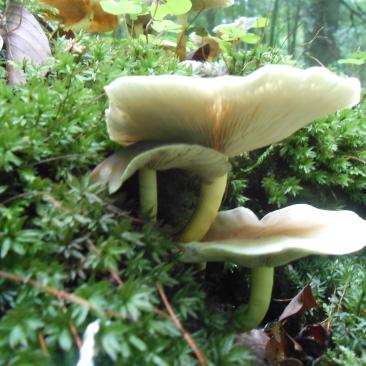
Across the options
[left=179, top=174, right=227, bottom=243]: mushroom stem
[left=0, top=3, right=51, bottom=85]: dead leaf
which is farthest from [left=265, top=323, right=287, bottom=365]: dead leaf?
[left=0, top=3, right=51, bottom=85]: dead leaf

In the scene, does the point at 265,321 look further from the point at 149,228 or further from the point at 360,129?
the point at 360,129

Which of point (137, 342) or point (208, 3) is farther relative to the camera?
point (208, 3)

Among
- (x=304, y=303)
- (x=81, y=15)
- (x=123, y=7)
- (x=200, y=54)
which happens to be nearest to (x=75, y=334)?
(x=304, y=303)

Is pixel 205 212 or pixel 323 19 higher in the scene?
pixel 205 212

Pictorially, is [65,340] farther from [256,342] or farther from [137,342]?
[256,342]

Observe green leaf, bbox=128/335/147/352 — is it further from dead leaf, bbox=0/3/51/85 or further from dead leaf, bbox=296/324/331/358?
dead leaf, bbox=0/3/51/85

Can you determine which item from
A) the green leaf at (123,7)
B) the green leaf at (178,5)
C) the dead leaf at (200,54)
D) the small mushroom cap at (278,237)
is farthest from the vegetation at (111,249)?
the dead leaf at (200,54)
